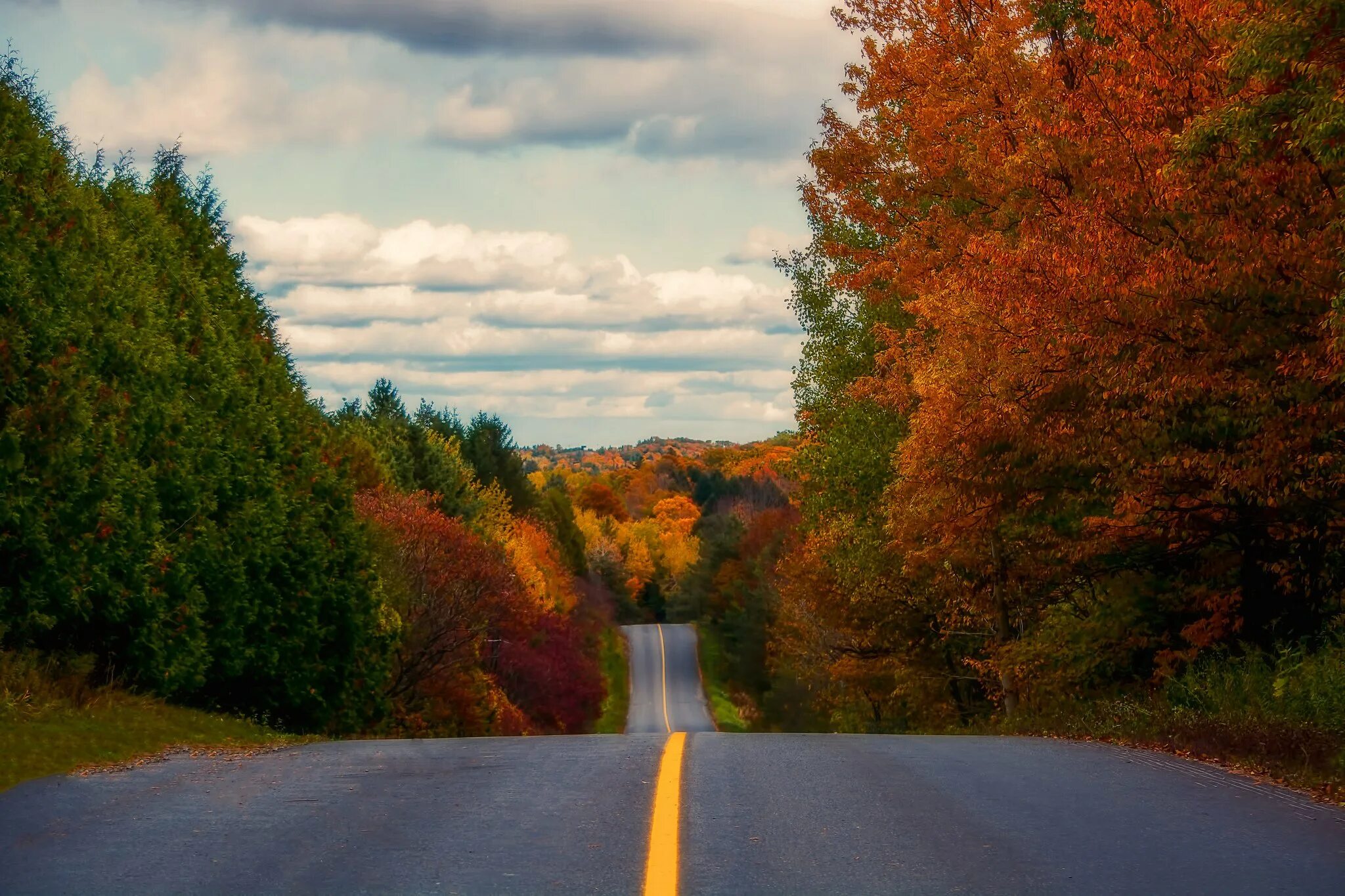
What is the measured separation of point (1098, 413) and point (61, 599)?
12.9m

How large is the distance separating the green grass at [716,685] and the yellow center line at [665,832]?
59.8 meters

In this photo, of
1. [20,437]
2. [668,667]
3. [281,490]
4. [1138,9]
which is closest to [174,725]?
[20,437]

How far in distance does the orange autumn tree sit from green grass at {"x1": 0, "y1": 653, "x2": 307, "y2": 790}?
995 centimetres

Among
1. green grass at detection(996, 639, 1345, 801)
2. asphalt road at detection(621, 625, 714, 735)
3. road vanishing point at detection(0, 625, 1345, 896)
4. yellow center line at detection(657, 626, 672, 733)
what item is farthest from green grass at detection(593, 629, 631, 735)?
road vanishing point at detection(0, 625, 1345, 896)

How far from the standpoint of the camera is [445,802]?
29.0 feet

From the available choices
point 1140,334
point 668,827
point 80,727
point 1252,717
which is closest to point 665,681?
point 80,727

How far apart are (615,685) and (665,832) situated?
79.4 meters

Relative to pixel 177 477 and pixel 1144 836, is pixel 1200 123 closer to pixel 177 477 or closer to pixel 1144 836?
pixel 1144 836

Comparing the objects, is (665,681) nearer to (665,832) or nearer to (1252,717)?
(1252,717)

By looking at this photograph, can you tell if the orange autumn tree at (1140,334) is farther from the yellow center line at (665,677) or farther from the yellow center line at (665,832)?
the yellow center line at (665,677)

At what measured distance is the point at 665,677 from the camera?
291ft

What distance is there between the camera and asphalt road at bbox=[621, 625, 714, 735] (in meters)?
70.7

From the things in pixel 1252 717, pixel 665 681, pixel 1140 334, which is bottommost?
pixel 665 681

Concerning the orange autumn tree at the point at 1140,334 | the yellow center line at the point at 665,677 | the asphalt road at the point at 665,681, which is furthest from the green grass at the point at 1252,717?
the yellow center line at the point at 665,677
